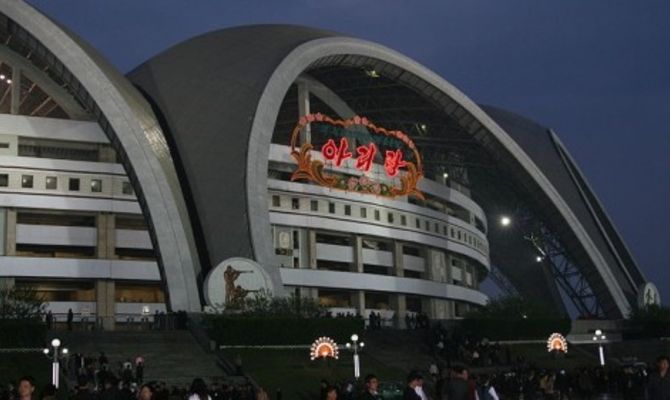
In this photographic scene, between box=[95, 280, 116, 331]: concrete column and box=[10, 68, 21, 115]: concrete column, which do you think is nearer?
box=[10, 68, 21, 115]: concrete column

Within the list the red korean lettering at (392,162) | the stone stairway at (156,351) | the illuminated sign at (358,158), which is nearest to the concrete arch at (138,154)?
the stone stairway at (156,351)

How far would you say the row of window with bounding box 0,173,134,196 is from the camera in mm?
62031

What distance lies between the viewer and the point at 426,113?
79000 millimetres

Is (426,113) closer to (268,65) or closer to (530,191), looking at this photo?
(530,191)

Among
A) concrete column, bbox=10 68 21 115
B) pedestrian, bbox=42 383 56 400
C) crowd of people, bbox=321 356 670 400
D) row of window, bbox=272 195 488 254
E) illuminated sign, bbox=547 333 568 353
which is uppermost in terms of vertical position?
concrete column, bbox=10 68 21 115

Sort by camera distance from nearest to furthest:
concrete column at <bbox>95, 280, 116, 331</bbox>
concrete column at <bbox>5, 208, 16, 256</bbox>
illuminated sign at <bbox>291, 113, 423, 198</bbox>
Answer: concrete column at <bbox>5, 208, 16, 256</bbox> → concrete column at <bbox>95, 280, 116, 331</bbox> → illuminated sign at <bbox>291, 113, 423, 198</bbox>

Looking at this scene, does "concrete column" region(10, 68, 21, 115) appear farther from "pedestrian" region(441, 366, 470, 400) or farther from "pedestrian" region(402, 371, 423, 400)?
"pedestrian" region(402, 371, 423, 400)

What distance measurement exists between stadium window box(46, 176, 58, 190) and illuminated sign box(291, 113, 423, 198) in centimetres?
1686

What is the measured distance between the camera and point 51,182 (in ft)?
207

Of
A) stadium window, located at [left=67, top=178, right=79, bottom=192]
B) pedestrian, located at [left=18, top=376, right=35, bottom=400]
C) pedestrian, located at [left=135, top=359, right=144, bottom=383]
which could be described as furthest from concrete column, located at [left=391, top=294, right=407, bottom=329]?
pedestrian, located at [left=18, top=376, right=35, bottom=400]

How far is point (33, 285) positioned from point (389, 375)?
30.7 meters

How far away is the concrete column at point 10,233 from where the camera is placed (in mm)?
61750

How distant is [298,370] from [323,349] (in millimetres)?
1759

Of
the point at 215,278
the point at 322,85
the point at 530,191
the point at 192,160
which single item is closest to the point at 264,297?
the point at 215,278
